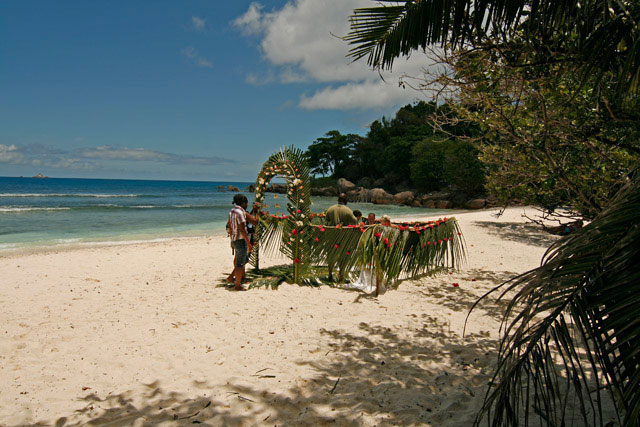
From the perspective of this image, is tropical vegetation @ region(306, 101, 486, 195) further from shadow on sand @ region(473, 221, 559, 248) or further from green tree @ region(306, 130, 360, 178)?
shadow on sand @ region(473, 221, 559, 248)

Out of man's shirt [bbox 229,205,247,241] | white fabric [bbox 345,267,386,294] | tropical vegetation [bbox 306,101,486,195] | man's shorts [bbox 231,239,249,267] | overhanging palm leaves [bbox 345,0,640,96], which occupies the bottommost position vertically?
white fabric [bbox 345,267,386,294]

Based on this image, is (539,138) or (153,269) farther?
(153,269)

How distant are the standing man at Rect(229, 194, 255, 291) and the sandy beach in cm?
48

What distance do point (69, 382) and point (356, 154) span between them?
184ft

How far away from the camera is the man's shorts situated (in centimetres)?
640

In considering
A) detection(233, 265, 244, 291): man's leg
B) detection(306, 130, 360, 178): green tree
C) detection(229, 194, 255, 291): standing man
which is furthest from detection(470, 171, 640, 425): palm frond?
detection(306, 130, 360, 178): green tree

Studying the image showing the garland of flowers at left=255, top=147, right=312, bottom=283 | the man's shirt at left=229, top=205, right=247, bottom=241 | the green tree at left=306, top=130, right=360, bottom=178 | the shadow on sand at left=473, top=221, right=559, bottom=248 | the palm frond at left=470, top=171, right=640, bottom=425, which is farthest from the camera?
the green tree at left=306, top=130, right=360, bottom=178

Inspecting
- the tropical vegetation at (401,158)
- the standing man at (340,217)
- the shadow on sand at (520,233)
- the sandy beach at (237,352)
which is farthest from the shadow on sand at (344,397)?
the tropical vegetation at (401,158)

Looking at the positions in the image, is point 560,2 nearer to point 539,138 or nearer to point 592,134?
point 592,134

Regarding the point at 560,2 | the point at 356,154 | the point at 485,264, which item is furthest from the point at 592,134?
the point at 356,154

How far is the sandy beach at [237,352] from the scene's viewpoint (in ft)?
10.1

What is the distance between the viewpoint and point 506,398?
1.49 metres

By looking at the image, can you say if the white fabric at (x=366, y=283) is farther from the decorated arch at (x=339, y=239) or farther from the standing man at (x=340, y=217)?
the standing man at (x=340, y=217)

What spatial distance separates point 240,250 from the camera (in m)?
6.43
